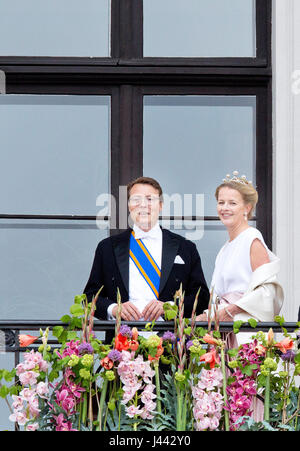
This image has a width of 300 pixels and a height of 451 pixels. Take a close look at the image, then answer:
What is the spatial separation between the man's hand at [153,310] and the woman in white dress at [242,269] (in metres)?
0.27

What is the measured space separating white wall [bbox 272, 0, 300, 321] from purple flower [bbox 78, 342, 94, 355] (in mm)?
2103

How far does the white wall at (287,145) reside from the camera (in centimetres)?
762

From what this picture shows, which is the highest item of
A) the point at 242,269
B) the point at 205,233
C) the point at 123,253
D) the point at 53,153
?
the point at 53,153

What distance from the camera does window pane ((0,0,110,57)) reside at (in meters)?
8.24

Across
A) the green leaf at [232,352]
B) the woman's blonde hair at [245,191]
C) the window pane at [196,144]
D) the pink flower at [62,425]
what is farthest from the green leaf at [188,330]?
the window pane at [196,144]

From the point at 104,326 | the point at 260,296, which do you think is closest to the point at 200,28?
the point at 260,296

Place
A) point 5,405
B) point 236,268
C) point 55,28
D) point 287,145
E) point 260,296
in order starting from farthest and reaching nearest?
point 55,28 < point 287,145 < point 5,405 < point 236,268 < point 260,296

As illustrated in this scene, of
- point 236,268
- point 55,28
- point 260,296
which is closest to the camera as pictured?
point 260,296

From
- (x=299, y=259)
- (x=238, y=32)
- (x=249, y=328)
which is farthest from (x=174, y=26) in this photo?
(x=249, y=328)

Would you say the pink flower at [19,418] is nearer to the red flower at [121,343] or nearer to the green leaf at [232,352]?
the red flower at [121,343]

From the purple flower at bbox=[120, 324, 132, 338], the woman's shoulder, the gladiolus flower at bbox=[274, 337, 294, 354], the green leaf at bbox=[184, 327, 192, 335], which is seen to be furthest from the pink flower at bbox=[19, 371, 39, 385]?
the woman's shoulder

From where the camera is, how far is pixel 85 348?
589 cm

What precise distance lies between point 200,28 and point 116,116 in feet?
3.22

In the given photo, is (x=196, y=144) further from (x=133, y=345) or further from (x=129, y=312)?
(x=133, y=345)
